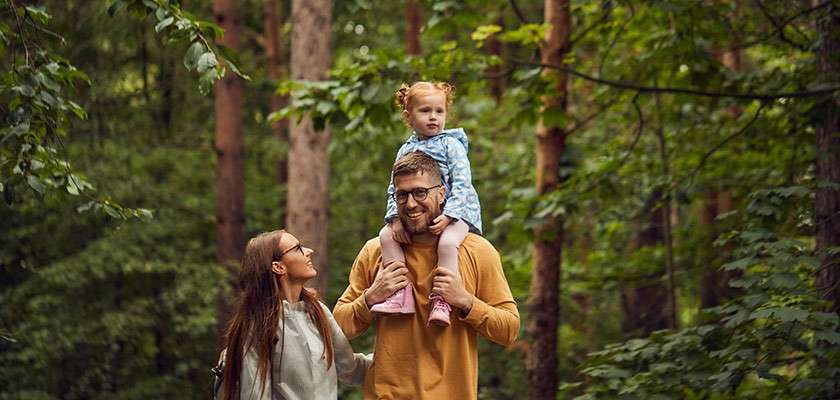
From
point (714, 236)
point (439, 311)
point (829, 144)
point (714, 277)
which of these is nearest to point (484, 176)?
point (714, 277)

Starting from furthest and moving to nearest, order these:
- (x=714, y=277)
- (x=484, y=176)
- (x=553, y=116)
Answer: (x=484, y=176), (x=714, y=277), (x=553, y=116)

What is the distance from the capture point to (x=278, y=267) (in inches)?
158

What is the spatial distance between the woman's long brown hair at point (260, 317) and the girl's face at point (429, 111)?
697mm

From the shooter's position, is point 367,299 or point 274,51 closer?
point 367,299

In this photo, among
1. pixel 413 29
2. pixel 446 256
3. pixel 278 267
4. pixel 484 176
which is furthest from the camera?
pixel 413 29

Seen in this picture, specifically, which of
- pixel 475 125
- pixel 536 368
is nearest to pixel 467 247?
pixel 536 368

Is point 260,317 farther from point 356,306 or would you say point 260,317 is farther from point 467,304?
point 467,304

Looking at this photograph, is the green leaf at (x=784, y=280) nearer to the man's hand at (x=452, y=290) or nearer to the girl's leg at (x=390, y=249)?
the man's hand at (x=452, y=290)

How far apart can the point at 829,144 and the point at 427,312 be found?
3.62 m

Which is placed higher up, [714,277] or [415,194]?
[415,194]

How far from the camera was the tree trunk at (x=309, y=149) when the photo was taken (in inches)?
442

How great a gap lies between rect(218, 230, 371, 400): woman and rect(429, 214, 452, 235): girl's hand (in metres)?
0.54

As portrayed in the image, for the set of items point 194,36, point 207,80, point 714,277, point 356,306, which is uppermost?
point 194,36

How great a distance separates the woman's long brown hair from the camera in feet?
12.8
